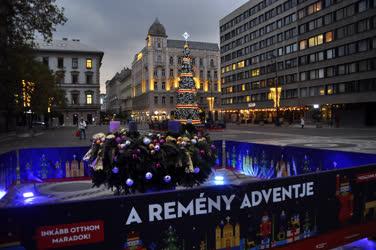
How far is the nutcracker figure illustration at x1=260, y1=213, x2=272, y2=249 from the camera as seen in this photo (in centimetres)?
457

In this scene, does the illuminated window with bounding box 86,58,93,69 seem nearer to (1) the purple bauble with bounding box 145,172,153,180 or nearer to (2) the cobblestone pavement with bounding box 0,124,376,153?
(2) the cobblestone pavement with bounding box 0,124,376,153

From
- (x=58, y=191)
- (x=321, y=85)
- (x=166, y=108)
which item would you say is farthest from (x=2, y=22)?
(x=166, y=108)

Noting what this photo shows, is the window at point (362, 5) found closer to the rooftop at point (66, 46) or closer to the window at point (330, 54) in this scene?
the window at point (330, 54)

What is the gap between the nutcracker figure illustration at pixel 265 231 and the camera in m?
4.57

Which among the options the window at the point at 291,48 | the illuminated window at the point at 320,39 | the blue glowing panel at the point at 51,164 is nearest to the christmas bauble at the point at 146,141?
the blue glowing panel at the point at 51,164

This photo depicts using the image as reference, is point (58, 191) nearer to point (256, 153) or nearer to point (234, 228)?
point (256, 153)

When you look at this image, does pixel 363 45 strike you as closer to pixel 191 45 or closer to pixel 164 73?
pixel 164 73

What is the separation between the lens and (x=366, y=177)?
555 cm

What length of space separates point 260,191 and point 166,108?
102 metres

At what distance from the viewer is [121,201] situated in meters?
3.75

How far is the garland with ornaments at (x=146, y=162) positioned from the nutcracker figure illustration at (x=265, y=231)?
2.39 m

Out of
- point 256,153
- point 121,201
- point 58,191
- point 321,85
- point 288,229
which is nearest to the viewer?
point 121,201

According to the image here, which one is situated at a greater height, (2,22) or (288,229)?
(2,22)

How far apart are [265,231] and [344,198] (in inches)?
59.5
